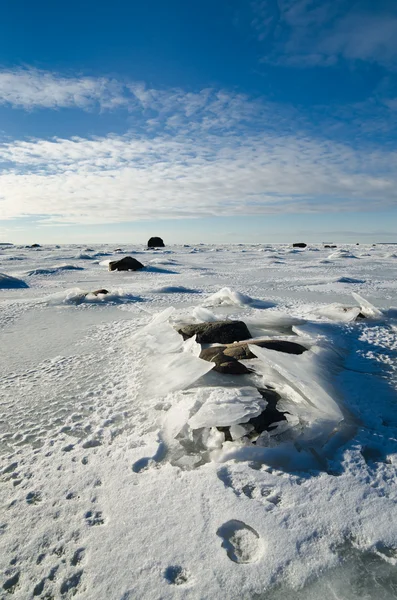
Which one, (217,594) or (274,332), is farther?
(274,332)

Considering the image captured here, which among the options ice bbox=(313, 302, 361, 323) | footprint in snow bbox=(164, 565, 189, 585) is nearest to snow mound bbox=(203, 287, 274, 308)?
ice bbox=(313, 302, 361, 323)

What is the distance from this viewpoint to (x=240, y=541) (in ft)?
3.97

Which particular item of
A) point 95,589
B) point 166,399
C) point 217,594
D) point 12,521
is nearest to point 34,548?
point 12,521

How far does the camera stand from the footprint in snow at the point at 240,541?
1159 millimetres

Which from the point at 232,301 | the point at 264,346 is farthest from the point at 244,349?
the point at 232,301

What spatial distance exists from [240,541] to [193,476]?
336 millimetres

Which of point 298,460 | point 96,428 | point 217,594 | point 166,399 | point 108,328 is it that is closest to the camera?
point 217,594

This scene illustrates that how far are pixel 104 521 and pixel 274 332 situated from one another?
8.59 ft

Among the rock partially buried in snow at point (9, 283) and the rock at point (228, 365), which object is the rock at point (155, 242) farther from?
the rock at point (228, 365)

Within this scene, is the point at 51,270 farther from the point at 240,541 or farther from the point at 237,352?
the point at 240,541

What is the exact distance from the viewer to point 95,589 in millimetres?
1049

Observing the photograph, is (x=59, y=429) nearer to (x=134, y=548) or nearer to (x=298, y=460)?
(x=134, y=548)

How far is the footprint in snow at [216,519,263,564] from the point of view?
116 cm

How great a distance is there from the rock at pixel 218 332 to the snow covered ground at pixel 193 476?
256mm
